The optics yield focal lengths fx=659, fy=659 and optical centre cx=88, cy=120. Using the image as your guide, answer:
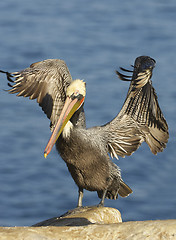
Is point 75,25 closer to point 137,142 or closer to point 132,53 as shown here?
point 132,53

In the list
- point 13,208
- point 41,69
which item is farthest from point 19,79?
point 13,208

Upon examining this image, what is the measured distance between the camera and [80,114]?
27.1 ft

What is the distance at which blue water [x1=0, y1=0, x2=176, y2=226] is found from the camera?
1298 centimetres

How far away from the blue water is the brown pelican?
4144 mm

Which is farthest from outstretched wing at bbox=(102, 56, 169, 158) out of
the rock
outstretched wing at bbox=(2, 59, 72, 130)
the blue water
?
the blue water

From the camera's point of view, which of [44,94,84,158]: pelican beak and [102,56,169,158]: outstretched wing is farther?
[102,56,169,158]: outstretched wing

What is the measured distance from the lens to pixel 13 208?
1291cm

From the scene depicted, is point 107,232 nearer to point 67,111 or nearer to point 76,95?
point 67,111

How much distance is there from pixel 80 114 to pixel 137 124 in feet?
3.17

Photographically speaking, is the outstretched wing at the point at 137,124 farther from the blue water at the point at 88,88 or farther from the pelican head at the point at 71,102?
the blue water at the point at 88,88

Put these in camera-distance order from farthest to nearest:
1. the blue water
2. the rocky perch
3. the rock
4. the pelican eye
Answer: the blue water → the pelican eye → the rock → the rocky perch

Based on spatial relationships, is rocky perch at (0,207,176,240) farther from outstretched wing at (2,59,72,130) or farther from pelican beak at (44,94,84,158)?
outstretched wing at (2,59,72,130)

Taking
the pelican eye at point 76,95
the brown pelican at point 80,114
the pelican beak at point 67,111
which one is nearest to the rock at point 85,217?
the brown pelican at point 80,114

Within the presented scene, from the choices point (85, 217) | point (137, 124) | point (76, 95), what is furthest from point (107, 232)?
point (137, 124)
